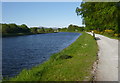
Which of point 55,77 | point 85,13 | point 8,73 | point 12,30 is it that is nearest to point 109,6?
point 85,13

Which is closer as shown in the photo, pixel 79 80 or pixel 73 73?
pixel 79 80

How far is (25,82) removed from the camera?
7.17m

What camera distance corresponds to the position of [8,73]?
1195 cm

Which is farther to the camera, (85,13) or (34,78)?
(85,13)

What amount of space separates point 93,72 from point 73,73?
0.94 m

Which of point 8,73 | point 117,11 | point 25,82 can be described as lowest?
point 8,73

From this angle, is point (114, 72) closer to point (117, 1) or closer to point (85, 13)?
point (117, 1)

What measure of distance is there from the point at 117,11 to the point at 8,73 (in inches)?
645

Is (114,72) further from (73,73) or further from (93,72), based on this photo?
(73,73)

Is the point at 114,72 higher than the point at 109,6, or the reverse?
the point at 109,6

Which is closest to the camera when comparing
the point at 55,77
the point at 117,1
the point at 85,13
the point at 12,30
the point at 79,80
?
the point at 79,80

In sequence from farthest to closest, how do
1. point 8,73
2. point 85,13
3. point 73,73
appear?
point 85,13 → point 8,73 → point 73,73

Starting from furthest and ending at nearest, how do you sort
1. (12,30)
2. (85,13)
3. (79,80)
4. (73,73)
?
1. (12,30)
2. (85,13)
3. (73,73)
4. (79,80)

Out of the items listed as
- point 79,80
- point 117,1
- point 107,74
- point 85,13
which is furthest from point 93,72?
point 85,13
